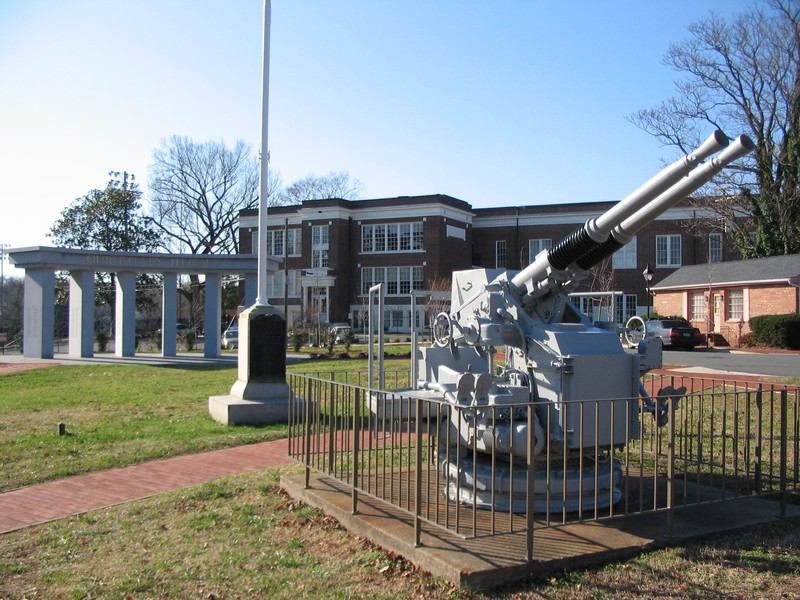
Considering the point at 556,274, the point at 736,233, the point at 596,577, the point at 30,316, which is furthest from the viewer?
the point at 736,233

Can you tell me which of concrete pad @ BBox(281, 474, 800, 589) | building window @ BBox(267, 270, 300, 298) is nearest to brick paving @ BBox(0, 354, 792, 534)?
concrete pad @ BBox(281, 474, 800, 589)

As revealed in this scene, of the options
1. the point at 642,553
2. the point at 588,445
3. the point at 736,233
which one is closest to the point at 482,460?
the point at 588,445

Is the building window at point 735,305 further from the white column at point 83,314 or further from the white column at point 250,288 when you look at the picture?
the white column at point 83,314

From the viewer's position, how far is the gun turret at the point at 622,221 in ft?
15.5

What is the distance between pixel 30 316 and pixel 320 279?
2667cm

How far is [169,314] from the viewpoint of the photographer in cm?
2867

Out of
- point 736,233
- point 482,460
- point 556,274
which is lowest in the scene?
point 482,460

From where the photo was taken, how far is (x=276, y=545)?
5.86m

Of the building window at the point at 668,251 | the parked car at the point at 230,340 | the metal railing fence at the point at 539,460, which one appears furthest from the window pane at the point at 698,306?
the metal railing fence at the point at 539,460

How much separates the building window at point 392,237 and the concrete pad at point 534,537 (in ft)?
148

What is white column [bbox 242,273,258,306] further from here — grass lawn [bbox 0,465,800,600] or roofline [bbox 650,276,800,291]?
grass lawn [bbox 0,465,800,600]

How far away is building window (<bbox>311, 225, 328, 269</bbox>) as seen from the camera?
53.3 m

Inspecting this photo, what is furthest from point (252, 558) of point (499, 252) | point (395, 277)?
point (499, 252)

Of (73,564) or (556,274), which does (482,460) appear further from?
(73,564)
